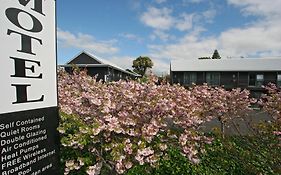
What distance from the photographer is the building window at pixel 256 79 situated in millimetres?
27891

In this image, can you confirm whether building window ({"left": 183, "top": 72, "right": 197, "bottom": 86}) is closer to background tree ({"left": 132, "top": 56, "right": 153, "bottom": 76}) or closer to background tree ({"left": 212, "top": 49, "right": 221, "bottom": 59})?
background tree ({"left": 132, "top": 56, "right": 153, "bottom": 76})

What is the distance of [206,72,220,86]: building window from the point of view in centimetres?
2927

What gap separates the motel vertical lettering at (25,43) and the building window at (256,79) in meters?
28.6

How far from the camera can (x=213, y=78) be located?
29422mm

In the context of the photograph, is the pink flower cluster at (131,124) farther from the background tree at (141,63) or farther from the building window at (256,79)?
the background tree at (141,63)

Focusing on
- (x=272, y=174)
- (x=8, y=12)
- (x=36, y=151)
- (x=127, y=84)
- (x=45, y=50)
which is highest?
(x=8, y=12)

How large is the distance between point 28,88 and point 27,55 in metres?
0.30

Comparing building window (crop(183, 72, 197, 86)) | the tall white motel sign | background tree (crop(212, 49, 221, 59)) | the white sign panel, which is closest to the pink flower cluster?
the tall white motel sign

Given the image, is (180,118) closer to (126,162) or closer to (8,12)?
(126,162)

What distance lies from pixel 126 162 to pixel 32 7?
2061 mm

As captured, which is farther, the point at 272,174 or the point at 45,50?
the point at 272,174

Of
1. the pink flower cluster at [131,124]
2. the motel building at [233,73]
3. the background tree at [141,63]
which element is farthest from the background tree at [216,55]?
the pink flower cluster at [131,124]

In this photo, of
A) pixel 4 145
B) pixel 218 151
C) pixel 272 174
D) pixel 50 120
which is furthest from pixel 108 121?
pixel 218 151

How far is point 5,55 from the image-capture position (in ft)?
7.02
